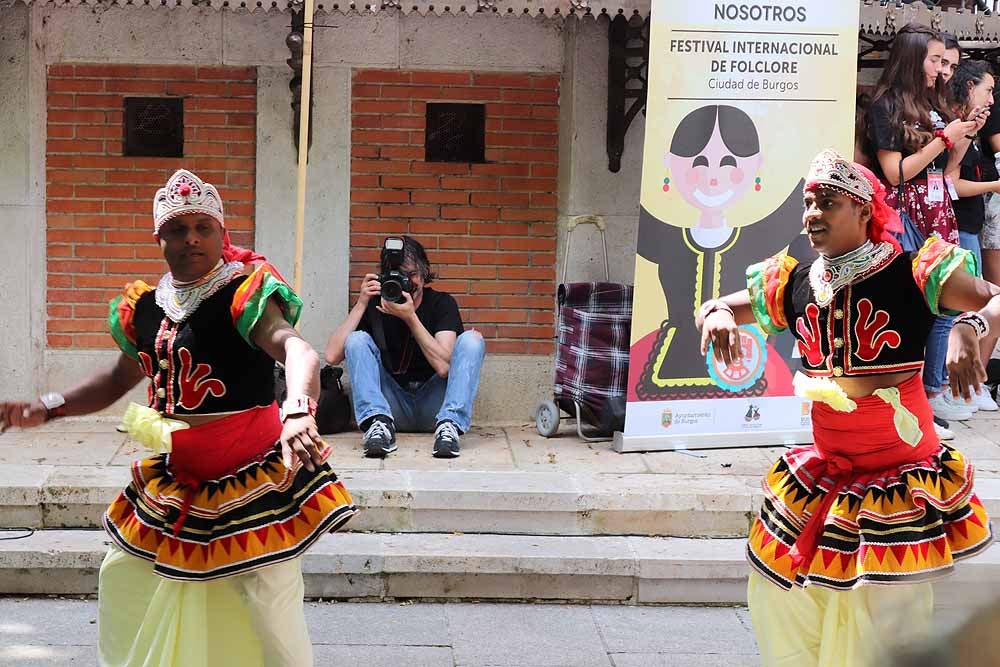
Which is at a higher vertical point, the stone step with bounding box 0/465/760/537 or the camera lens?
the camera lens

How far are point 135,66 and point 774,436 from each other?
4.22 meters

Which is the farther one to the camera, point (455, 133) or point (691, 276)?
point (455, 133)

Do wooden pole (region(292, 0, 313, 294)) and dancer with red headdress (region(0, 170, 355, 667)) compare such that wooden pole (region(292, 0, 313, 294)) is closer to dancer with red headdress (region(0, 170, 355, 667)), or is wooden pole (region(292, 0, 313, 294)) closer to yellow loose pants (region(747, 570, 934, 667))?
dancer with red headdress (region(0, 170, 355, 667))

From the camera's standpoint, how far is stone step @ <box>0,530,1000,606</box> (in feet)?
19.6

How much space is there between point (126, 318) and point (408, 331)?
3612 millimetres

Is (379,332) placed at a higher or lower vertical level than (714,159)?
lower

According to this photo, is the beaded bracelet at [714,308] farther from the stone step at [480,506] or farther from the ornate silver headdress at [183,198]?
the stone step at [480,506]

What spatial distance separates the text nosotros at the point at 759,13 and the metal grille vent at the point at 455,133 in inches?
64.0

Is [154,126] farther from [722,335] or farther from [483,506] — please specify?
[722,335]

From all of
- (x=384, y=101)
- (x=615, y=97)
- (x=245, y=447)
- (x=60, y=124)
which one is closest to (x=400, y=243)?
(x=384, y=101)

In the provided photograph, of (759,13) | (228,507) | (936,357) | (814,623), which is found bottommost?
(814,623)

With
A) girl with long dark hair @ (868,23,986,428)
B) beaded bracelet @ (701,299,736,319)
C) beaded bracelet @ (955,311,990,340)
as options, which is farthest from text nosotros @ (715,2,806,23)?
beaded bracelet @ (955,311,990,340)

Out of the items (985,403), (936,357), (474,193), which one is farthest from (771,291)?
(985,403)

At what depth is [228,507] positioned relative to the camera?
4098 mm
